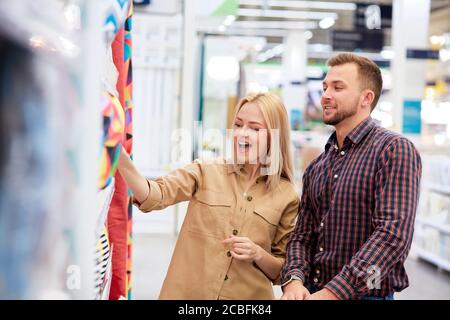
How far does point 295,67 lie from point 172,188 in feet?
25.2

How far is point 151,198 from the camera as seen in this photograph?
1309 millimetres

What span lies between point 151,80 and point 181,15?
64 cm

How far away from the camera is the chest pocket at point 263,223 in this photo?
136cm

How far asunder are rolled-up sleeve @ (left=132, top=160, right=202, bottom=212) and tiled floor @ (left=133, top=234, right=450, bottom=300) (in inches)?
45.7

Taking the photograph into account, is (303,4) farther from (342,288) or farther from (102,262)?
(102,262)

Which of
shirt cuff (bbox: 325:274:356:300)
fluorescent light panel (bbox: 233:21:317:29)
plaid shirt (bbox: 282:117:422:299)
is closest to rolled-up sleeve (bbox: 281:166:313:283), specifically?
plaid shirt (bbox: 282:117:422:299)

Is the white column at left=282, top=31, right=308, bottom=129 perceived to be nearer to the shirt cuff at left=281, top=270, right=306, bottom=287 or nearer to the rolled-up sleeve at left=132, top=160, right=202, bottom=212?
the rolled-up sleeve at left=132, top=160, right=202, bottom=212

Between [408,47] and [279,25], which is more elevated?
[279,25]

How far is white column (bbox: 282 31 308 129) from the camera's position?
8586 mm

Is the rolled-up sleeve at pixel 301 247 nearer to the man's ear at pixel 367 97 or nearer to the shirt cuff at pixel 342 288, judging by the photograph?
the shirt cuff at pixel 342 288

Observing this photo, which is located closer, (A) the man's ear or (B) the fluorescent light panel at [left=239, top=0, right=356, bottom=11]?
(A) the man's ear

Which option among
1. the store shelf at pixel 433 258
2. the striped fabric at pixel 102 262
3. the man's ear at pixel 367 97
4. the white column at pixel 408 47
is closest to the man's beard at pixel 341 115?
the man's ear at pixel 367 97

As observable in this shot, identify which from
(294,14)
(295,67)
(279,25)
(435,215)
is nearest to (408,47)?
(435,215)

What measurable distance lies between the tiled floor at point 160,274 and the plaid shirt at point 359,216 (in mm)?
1248
